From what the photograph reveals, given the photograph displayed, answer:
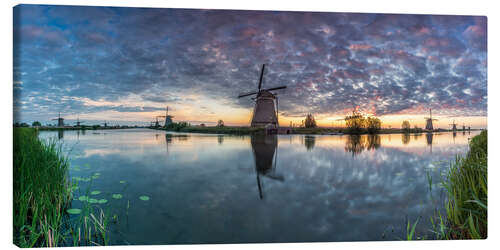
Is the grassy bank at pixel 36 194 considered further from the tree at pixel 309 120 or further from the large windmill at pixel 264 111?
the large windmill at pixel 264 111

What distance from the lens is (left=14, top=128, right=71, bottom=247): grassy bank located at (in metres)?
1.92

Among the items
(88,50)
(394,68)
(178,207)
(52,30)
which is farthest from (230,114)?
(394,68)

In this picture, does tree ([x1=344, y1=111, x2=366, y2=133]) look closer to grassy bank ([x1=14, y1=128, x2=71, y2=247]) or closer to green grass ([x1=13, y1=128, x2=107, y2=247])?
green grass ([x1=13, y1=128, x2=107, y2=247])

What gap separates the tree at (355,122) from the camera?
15.9 ft

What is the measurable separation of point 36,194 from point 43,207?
24 cm

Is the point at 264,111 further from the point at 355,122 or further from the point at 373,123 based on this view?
the point at 373,123

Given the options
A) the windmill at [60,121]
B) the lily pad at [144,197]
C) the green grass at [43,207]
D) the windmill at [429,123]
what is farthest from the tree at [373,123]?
the windmill at [60,121]

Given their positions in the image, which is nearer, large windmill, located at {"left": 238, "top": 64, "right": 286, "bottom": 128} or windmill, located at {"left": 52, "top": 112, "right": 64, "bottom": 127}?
windmill, located at {"left": 52, "top": 112, "right": 64, "bottom": 127}

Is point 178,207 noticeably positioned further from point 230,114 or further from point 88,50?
point 88,50

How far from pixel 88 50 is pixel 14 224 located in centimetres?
259

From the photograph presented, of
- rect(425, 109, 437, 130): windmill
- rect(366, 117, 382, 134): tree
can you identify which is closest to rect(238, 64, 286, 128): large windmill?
rect(366, 117, 382, 134): tree

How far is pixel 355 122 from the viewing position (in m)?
5.28

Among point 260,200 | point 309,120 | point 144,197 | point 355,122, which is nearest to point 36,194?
point 144,197

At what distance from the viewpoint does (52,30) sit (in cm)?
266
